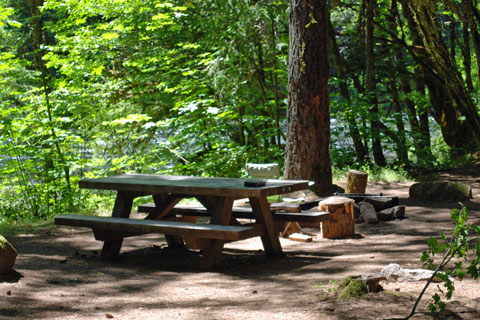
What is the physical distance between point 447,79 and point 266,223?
6.30 m

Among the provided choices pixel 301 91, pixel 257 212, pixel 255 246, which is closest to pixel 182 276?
pixel 257 212

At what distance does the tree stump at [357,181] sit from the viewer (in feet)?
29.7

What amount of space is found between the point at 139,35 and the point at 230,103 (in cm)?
285

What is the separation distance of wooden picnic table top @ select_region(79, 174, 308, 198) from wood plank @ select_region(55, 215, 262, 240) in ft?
1.10

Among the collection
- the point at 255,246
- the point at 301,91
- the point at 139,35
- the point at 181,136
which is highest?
the point at 139,35

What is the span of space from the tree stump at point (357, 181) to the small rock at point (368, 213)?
0.99 meters

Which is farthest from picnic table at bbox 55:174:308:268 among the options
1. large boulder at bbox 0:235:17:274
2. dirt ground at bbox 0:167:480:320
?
large boulder at bbox 0:235:17:274

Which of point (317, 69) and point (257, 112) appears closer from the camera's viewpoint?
point (317, 69)

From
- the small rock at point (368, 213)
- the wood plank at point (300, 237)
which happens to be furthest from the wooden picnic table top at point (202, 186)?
the small rock at point (368, 213)

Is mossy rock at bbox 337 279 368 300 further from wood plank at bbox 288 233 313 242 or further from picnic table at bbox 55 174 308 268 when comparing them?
wood plank at bbox 288 233 313 242

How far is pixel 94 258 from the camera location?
6156mm

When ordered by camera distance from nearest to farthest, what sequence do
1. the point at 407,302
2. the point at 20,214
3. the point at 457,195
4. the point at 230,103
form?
the point at 407,302, the point at 457,195, the point at 20,214, the point at 230,103

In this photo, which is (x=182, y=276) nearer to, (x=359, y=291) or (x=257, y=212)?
(x=257, y=212)

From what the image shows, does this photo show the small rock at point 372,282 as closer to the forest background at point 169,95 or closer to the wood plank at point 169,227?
the wood plank at point 169,227
